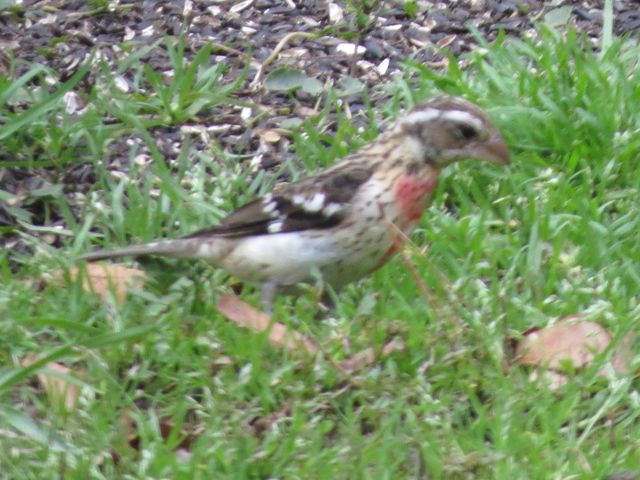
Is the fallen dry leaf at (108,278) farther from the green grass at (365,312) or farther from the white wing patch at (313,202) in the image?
the white wing patch at (313,202)

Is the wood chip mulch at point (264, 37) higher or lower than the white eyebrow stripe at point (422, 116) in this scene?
lower

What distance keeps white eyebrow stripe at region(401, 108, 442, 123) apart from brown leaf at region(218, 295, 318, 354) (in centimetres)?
83

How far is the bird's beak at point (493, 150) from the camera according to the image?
524 centimetres

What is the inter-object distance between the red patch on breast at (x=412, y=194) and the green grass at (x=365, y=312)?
7.5 inches

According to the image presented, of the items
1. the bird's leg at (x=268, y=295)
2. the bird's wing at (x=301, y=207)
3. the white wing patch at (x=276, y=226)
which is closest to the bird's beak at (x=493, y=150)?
the bird's wing at (x=301, y=207)

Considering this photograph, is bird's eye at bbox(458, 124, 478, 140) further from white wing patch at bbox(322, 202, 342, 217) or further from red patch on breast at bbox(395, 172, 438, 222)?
white wing patch at bbox(322, 202, 342, 217)

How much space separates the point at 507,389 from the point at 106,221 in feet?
5.97

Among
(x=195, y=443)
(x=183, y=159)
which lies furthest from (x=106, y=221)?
(x=195, y=443)

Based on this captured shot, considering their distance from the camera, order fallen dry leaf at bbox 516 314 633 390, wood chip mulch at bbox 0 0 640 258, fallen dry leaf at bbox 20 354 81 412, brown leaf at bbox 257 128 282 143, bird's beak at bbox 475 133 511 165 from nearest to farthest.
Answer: fallen dry leaf at bbox 20 354 81 412 < fallen dry leaf at bbox 516 314 633 390 < bird's beak at bbox 475 133 511 165 < brown leaf at bbox 257 128 282 143 < wood chip mulch at bbox 0 0 640 258

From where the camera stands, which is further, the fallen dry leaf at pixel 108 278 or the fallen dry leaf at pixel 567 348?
the fallen dry leaf at pixel 108 278

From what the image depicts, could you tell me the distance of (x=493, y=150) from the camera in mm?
5262

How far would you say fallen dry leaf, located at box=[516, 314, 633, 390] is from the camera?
4844 mm

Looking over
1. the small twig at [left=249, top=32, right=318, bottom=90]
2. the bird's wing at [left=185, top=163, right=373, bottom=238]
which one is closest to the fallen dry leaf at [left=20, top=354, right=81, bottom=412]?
the bird's wing at [left=185, top=163, right=373, bottom=238]

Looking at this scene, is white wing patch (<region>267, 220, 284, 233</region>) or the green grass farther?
white wing patch (<region>267, 220, 284, 233</region>)
